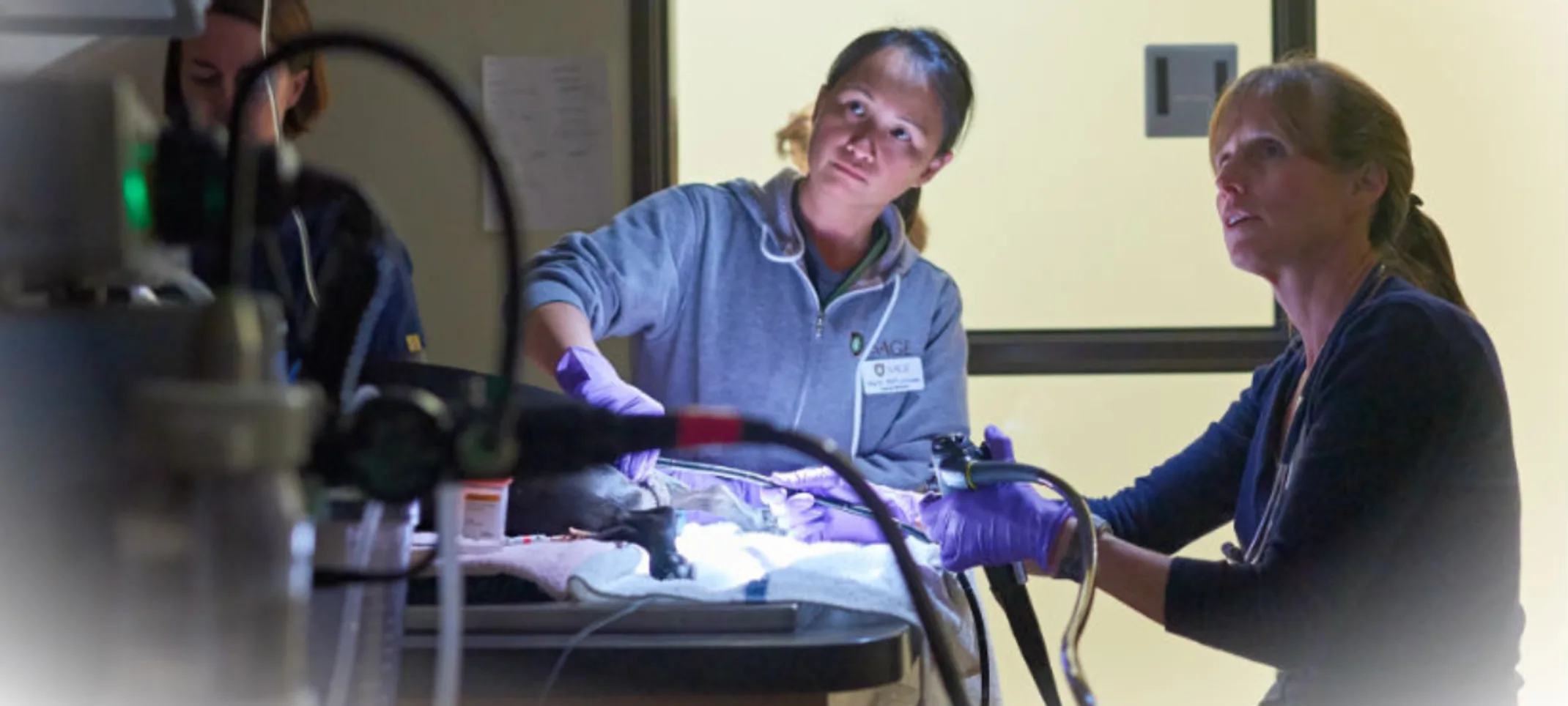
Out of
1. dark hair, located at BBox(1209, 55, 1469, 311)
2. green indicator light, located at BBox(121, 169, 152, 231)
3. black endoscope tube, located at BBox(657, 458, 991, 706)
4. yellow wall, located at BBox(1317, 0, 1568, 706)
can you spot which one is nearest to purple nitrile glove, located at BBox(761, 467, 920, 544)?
black endoscope tube, located at BBox(657, 458, 991, 706)

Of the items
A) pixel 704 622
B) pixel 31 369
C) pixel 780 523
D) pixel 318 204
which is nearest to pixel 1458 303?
pixel 780 523

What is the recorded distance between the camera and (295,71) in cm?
108

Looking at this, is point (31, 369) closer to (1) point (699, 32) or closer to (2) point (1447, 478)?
(2) point (1447, 478)

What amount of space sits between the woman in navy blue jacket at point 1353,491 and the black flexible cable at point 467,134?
865 mm

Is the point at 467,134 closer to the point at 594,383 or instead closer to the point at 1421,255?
the point at 594,383

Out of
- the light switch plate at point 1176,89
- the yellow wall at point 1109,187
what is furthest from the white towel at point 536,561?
the light switch plate at point 1176,89

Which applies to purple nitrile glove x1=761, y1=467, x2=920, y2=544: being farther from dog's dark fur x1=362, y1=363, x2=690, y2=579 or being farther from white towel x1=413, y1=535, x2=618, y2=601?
white towel x1=413, y1=535, x2=618, y2=601

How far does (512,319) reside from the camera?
1.46 ft

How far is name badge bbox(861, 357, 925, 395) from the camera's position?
1.89 meters

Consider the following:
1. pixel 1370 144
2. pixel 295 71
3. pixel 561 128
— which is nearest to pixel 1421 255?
pixel 1370 144

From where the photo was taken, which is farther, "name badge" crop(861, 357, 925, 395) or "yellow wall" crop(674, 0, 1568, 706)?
"yellow wall" crop(674, 0, 1568, 706)

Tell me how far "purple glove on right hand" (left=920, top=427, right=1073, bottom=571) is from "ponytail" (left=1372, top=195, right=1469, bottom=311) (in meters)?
0.46

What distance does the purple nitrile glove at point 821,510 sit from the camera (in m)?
1.30

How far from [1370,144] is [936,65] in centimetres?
70
